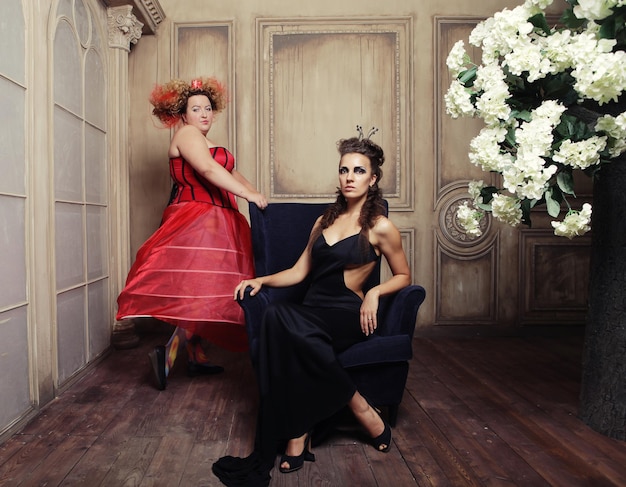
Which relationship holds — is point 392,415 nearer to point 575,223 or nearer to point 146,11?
point 575,223

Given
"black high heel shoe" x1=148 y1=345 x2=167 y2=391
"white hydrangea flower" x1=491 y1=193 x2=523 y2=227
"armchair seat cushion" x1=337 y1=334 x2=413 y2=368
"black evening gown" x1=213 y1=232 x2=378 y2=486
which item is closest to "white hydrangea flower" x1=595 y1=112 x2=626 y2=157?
"white hydrangea flower" x1=491 y1=193 x2=523 y2=227

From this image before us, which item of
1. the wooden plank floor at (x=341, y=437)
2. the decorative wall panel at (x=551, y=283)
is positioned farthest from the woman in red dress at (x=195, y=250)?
the decorative wall panel at (x=551, y=283)

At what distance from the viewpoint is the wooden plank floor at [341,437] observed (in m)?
1.88

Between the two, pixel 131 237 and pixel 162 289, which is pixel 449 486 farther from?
pixel 131 237

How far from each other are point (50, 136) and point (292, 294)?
150 cm

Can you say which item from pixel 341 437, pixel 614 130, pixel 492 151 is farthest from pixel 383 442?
pixel 614 130

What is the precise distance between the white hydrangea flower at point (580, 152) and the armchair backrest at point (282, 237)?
1.03m

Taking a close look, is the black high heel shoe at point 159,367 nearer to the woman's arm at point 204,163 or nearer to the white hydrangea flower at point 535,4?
the woman's arm at point 204,163

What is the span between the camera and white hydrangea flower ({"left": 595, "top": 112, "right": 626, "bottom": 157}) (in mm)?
1887

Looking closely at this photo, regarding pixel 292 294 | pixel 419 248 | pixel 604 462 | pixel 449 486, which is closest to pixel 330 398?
pixel 449 486

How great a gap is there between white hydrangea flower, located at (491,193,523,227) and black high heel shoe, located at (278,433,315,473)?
1188mm

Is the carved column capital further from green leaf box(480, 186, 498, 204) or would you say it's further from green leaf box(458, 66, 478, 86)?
green leaf box(480, 186, 498, 204)

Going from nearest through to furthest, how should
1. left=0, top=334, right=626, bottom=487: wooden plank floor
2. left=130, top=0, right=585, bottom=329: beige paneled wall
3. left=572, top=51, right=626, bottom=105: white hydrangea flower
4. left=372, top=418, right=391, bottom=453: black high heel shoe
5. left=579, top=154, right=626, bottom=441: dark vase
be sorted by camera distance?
left=572, top=51, right=626, bottom=105: white hydrangea flower < left=0, top=334, right=626, bottom=487: wooden plank floor < left=372, top=418, right=391, bottom=453: black high heel shoe < left=579, top=154, right=626, bottom=441: dark vase < left=130, top=0, right=585, bottom=329: beige paneled wall

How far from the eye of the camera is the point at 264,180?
13.7ft
